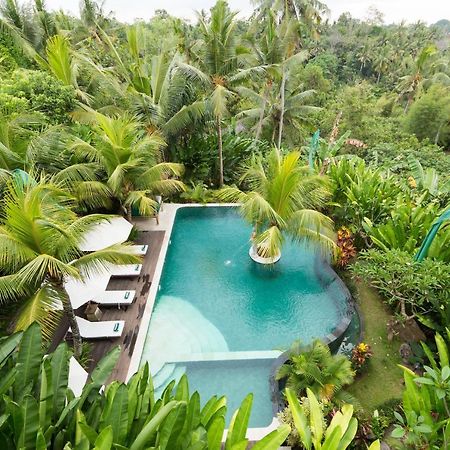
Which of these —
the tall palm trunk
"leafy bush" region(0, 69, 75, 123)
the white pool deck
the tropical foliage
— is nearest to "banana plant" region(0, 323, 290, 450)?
the tropical foliage

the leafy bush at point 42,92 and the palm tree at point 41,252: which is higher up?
the leafy bush at point 42,92

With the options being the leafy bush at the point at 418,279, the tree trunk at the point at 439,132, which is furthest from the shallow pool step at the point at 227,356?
the tree trunk at the point at 439,132

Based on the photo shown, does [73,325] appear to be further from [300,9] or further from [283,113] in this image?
[300,9]

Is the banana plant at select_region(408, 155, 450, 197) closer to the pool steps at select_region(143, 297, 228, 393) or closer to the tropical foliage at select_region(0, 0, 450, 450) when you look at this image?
the tropical foliage at select_region(0, 0, 450, 450)

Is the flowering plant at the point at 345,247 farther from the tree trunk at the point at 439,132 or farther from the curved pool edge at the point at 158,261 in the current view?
the tree trunk at the point at 439,132

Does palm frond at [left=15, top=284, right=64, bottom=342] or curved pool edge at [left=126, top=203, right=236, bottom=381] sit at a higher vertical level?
palm frond at [left=15, top=284, right=64, bottom=342]

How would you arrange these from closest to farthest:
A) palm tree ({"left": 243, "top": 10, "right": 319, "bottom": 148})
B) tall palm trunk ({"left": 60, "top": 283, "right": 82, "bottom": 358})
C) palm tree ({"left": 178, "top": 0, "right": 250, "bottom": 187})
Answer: tall palm trunk ({"left": 60, "top": 283, "right": 82, "bottom": 358}), palm tree ({"left": 178, "top": 0, "right": 250, "bottom": 187}), palm tree ({"left": 243, "top": 10, "right": 319, "bottom": 148})

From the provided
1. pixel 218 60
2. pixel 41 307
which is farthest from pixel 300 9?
pixel 41 307
